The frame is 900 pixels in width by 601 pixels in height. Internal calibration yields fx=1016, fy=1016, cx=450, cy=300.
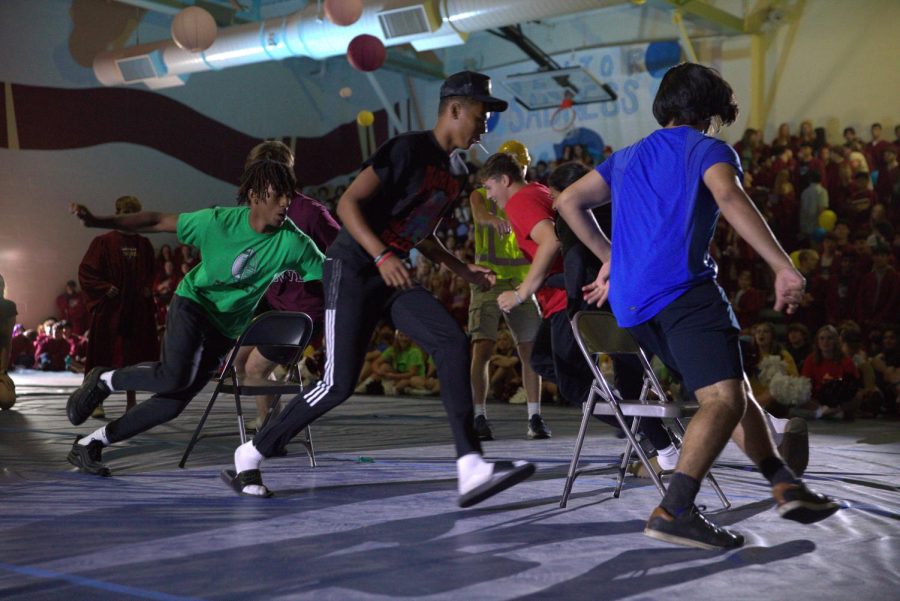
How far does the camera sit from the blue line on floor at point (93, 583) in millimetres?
2387

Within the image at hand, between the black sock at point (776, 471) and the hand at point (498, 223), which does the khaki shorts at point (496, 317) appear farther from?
the black sock at point (776, 471)

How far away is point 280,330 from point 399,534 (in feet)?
5.97

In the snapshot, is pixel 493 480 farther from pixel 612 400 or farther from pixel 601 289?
pixel 601 289

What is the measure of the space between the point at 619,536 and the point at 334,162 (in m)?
19.0

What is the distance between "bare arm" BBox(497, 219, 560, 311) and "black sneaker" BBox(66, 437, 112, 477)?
191 cm

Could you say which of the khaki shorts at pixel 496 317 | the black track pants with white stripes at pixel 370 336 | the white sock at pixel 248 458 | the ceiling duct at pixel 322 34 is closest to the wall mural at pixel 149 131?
the ceiling duct at pixel 322 34

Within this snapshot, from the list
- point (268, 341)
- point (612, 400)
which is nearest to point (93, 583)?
point (612, 400)

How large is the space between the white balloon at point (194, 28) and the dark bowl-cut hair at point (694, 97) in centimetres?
1093

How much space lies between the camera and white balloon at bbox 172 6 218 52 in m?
13.0

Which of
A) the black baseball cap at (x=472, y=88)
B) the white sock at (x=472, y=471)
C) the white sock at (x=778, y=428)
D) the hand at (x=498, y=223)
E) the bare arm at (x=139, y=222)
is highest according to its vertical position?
the black baseball cap at (x=472, y=88)

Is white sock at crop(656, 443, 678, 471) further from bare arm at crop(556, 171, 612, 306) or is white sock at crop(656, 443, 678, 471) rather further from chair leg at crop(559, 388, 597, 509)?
bare arm at crop(556, 171, 612, 306)

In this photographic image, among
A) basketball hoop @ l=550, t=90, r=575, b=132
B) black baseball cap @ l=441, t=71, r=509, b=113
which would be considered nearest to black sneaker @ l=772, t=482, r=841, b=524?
black baseball cap @ l=441, t=71, r=509, b=113

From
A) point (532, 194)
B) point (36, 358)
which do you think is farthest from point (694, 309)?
point (36, 358)

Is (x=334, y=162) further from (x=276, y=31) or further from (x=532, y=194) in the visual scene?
(x=532, y=194)
